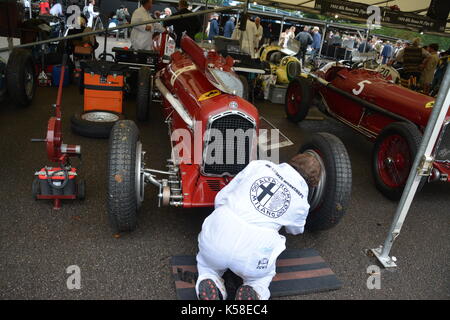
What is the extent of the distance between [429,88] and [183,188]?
862 centimetres

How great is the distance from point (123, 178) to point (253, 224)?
3.19ft

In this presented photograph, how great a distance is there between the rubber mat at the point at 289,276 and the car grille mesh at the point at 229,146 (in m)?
0.79

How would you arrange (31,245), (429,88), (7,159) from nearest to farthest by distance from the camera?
(31,245) → (7,159) → (429,88)

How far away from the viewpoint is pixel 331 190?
2.88 metres

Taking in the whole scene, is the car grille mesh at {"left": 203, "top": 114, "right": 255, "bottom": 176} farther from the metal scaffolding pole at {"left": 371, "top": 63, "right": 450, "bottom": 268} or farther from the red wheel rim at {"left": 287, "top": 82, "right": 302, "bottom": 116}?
the red wheel rim at {"left": 287, "top": 82, "right": 302, "bottom": 116}

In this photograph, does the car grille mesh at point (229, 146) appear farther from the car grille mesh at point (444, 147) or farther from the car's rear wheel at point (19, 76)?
the car's rear wheel at point (19, 76)

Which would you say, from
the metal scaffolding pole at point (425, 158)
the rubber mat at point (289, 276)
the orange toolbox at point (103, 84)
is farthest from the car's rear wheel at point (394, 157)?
the orange toolbox at point (103, 84)

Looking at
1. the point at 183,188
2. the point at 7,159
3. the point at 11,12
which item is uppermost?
the point at 11,12

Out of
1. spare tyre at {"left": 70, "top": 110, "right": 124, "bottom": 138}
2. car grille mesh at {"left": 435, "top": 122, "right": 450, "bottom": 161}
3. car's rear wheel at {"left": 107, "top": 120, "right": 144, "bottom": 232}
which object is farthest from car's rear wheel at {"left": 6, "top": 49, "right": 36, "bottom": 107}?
car grille mesh at {"left": 435, "top": 122, "right": 450, "bottom": 161}

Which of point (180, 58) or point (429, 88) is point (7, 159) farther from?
point (429, 88)

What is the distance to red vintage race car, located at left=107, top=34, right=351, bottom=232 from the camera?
2.54 meters

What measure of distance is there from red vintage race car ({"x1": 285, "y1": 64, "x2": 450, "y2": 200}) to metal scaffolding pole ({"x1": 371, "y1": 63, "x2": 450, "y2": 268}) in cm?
121
